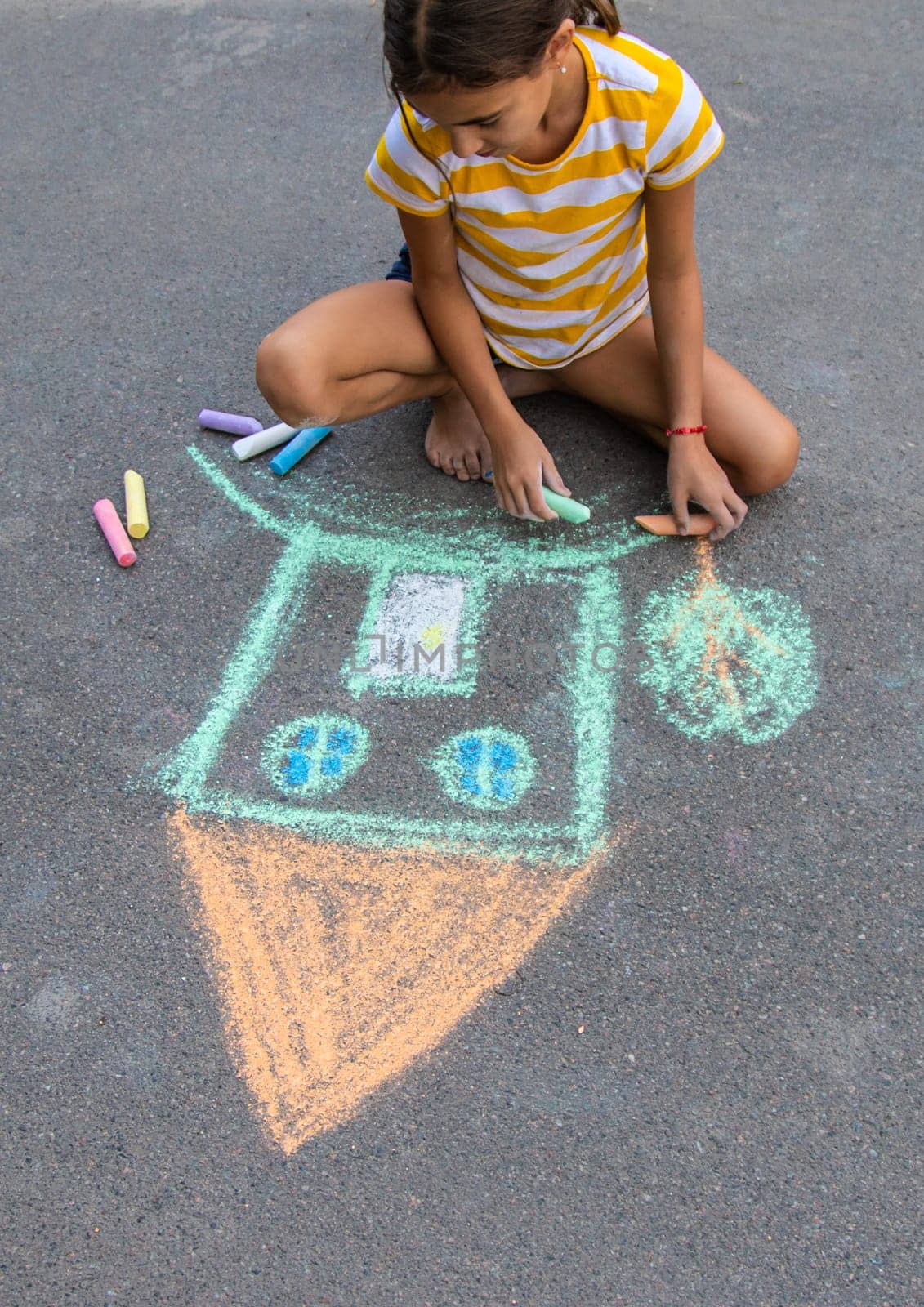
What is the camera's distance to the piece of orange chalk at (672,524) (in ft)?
7.47

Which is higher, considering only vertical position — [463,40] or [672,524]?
[463,40]

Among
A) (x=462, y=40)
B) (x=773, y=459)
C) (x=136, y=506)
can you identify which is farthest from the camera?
(x=136, y=506)

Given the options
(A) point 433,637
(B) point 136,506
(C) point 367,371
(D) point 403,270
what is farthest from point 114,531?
(D) point 403,270

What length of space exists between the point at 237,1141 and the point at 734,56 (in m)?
3.64

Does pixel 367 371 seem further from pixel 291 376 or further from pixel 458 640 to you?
pixel 458 640

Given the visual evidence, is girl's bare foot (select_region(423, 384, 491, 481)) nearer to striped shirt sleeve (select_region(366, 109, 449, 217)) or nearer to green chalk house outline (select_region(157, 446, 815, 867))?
green chalk house outline (select_region(157, 446, 815, 867))

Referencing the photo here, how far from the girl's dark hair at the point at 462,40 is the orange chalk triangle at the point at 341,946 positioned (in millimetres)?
1217

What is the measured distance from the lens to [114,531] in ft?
7.66

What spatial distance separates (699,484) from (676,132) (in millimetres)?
656

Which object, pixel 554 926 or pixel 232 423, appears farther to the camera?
pixel 232 423

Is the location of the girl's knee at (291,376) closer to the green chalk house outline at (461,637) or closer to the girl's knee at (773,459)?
the green chalk house outline at (461,637)

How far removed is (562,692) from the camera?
2.06 metres

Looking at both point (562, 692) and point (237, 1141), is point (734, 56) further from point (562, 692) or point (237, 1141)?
point (237, 1141)

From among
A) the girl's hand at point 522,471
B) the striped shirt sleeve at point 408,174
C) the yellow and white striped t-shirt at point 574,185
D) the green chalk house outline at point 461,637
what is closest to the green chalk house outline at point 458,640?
the green chalk house outline at point 461,637
